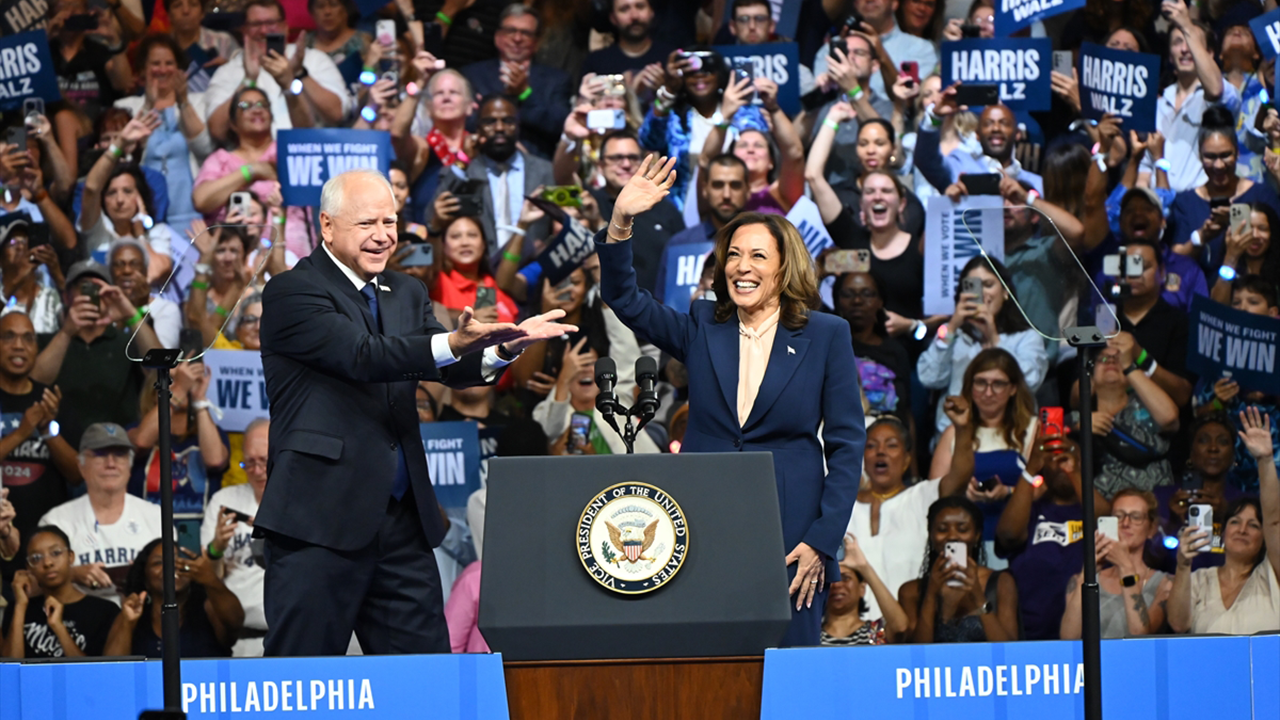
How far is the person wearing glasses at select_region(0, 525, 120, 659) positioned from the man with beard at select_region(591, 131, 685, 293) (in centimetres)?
234

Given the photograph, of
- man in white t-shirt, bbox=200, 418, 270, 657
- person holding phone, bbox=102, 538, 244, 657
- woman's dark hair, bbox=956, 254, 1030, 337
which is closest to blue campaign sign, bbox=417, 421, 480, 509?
man in white t-shirt, bbox=200, 418, 270, 657

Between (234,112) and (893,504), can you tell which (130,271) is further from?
(893,504)

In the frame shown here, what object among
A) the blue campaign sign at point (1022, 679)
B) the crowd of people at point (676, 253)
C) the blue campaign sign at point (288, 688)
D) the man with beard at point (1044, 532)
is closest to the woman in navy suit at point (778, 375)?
the blue campaign sign at point (1022, 679)

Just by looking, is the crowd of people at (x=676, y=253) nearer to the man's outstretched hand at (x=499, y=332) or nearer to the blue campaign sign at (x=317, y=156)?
the blue campaign sign at (x=317, y=156)

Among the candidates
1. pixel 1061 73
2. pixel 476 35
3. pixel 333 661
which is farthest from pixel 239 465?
pixel 1061 73

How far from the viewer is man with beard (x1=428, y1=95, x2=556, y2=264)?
5.16m

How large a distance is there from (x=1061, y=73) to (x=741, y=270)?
3.14 meters

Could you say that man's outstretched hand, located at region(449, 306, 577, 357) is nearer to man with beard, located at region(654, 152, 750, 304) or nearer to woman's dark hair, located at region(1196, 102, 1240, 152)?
man with beard, located at region(654, 152, 750, 304)

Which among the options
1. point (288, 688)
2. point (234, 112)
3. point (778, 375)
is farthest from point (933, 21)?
point (288, 688)

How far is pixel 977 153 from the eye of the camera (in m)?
5.20

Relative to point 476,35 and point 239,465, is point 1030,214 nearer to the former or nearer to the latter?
point 476,35

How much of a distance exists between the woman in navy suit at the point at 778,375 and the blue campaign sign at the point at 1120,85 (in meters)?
2.96

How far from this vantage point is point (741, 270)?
2.72 m

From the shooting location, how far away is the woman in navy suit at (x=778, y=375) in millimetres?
2666
